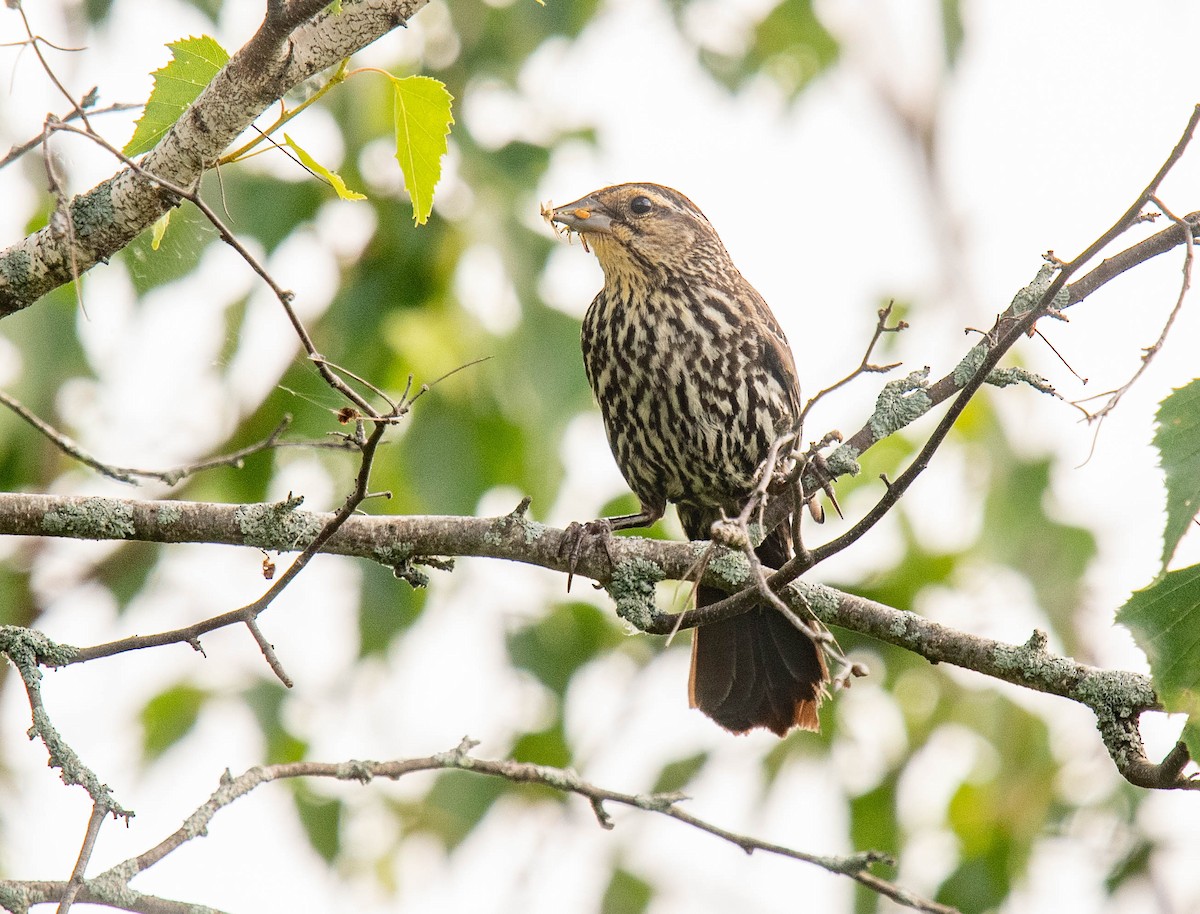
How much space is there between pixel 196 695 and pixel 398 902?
1566 mm

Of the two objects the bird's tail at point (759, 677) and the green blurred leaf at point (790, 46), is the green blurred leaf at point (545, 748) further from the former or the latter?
the green blurred leaf at point (790, 46)

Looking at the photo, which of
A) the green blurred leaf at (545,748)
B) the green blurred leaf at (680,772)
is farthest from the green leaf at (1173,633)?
the green blurred leaf at (545,748)

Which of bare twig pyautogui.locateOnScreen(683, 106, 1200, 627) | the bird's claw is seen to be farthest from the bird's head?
bare twig pyautogui.locateOnScreen(683, 106, 1200, 627)

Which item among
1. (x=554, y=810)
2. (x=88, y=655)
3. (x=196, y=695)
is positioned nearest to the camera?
(x=88, y=655)

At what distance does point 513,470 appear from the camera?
440cm

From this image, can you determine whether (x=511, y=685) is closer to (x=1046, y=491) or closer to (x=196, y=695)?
(x=196, y=695)

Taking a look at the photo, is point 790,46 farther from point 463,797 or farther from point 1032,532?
point 463,797

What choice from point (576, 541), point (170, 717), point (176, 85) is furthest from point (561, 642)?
point (176, 85)

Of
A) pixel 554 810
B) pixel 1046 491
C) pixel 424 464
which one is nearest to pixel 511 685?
pixel 554 810

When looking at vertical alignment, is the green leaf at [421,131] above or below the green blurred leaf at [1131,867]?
above

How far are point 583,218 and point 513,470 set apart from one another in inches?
32.2

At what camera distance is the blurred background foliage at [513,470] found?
4.08 m

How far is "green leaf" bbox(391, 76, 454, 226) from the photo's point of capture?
2.32 meters

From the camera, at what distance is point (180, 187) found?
2.06 m
